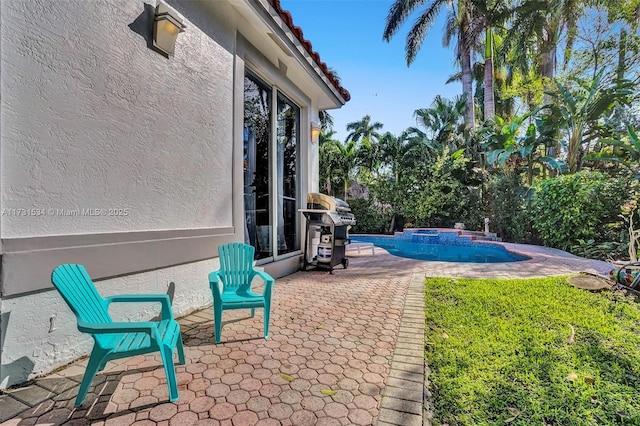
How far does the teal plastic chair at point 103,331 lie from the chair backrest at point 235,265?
1.35 metres

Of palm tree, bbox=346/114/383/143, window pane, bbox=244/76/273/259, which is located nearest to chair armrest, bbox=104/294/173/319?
window pane, bbox=244/76/273/259

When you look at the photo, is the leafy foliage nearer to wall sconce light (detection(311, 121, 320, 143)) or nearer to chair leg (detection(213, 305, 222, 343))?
wall sconce light (detection(311, 121, 320, 143))

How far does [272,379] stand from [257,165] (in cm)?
433

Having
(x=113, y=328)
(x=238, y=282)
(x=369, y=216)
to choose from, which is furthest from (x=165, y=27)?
(x=369, y=216)

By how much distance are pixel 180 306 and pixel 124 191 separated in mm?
1717

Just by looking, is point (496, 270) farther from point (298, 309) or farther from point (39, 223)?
point (39, 223)

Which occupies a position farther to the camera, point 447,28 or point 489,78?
point 447,28

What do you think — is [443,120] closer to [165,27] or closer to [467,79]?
[467,79]

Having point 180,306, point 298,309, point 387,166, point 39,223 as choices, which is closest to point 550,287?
point 298,309

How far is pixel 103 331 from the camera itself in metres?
2.23

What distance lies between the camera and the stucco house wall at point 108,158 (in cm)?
256

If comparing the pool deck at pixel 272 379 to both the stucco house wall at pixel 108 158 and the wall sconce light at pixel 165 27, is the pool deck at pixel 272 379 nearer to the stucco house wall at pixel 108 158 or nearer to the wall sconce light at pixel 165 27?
the stucco house wall at pixel 108 158

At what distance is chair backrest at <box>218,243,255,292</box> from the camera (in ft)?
13.6

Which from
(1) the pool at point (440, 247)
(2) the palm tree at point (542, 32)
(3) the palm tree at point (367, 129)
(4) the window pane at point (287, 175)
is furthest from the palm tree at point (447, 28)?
(4) the window pane at point (287, 175)
